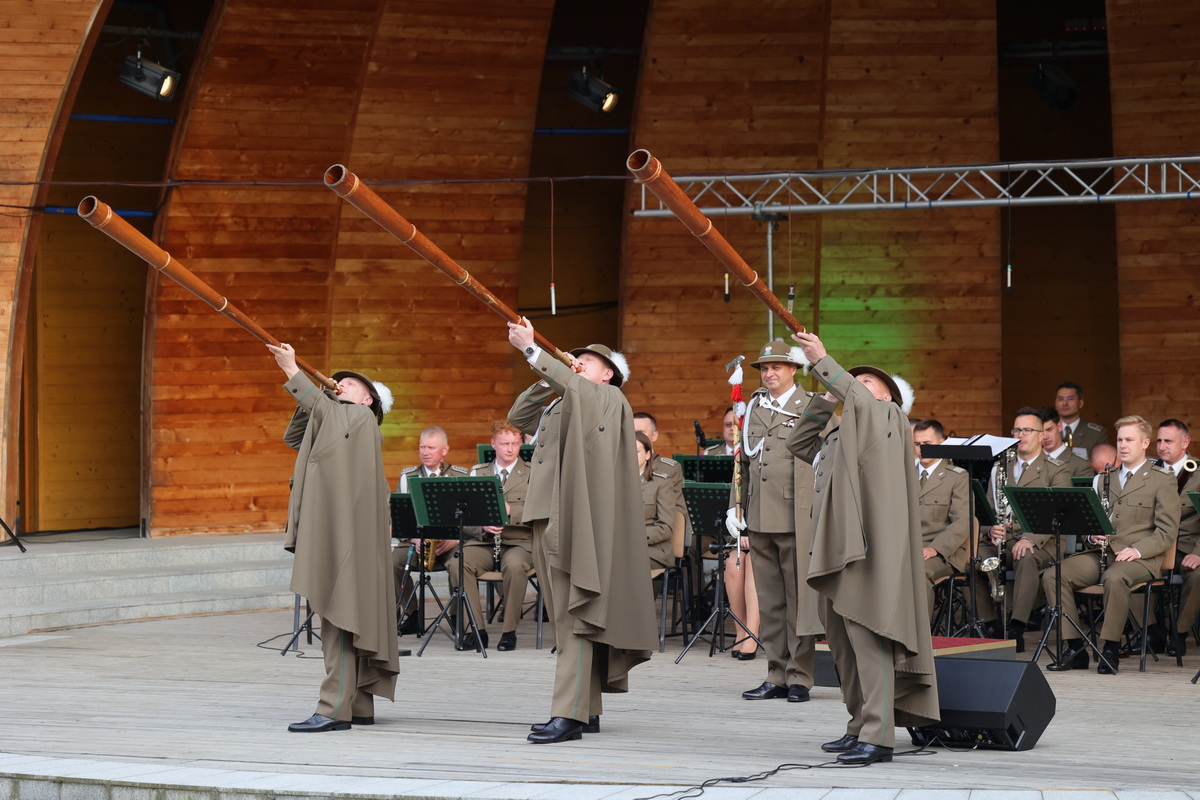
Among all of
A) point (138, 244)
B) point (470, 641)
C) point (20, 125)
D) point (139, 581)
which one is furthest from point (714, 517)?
point (20, 125)

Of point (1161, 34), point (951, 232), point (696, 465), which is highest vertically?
point (1161, 34)

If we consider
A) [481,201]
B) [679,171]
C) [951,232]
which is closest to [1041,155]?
[951,232]

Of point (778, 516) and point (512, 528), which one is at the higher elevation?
point (778, 516)

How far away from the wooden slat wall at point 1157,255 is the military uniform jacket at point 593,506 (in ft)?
32.1

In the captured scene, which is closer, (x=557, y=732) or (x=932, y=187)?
(x=557, y=732)

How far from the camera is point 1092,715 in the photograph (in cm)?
668

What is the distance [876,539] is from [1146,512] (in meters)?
3.99

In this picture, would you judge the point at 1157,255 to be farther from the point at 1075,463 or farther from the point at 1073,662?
the point at 1073,662

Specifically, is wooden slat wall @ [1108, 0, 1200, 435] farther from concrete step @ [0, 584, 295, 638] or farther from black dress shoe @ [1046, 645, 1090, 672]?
concrete step @ [0, 584, 295, 638]

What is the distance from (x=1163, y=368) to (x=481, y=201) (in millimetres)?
7125

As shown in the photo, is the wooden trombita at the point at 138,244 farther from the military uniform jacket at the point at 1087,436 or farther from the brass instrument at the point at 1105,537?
the military uniform jacket at the point at 1087,436

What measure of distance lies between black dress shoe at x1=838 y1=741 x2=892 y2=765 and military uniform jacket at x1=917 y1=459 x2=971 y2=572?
387cm

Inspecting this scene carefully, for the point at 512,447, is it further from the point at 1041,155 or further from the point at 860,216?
the point at 1041,155

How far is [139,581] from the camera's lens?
11.4 metres
